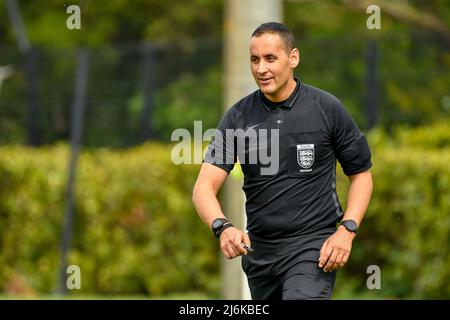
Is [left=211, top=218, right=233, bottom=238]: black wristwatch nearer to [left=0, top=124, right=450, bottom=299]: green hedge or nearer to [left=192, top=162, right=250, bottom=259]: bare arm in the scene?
[left=192, top=162, right=250, bottom=259]: bare arm

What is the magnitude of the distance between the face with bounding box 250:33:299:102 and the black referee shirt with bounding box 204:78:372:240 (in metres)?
0.13

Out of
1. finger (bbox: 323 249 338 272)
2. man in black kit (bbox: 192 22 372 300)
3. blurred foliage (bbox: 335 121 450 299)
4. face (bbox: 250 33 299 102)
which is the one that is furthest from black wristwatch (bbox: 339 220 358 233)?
blurred foliage (bbox: 335 121 450 299)

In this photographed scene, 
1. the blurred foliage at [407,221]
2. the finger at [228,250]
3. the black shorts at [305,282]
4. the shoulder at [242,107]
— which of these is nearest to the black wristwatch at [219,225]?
the finger at [228,250]

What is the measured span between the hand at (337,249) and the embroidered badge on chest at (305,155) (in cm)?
39

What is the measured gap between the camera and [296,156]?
6047 millimetres

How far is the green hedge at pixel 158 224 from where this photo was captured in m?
11.5

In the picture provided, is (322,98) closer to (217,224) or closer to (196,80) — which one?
(217,224)

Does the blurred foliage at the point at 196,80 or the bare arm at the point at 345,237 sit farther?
the blurred foliage at the point at 196,80

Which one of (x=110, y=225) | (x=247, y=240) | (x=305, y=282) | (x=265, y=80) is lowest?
(x=305, y=282)

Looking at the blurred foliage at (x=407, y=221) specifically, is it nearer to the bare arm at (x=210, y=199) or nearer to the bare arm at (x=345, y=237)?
the bare arm at (x=345, y=237)

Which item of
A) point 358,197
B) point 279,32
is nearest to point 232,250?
point 358,197

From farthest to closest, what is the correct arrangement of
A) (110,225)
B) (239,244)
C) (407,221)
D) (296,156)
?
(110,225)
(407,221)
(296,156)
(239,244)

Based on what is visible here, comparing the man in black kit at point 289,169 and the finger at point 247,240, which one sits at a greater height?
the man in black kit at point 289,169

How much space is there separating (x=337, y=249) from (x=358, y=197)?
34cm
